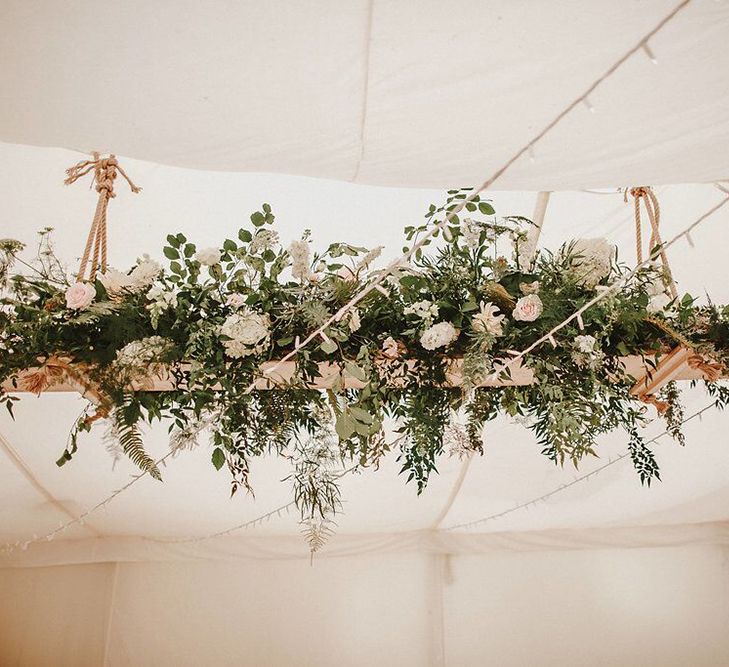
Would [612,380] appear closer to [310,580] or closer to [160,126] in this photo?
[160,126]

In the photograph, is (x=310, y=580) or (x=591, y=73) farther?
(x=310, y=580)

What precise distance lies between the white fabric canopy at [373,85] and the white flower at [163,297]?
453 mm

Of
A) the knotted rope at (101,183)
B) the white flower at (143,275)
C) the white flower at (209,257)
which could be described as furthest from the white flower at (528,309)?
the knotted rope at (101,183)

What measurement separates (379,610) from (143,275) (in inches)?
178

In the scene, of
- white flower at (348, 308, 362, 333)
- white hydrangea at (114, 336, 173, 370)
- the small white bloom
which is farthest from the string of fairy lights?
white hydrangea at (114, 336, 173, 370)

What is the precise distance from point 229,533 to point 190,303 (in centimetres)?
390

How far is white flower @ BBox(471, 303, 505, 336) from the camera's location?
2.00 m

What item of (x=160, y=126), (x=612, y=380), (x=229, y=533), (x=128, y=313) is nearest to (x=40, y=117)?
(x=160, y=126)

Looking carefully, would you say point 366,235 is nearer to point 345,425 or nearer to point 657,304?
point 345,425

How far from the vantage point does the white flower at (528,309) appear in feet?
6.58

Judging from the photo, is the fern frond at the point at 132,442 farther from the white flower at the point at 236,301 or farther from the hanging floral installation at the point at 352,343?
the white flower at the point at 236,301

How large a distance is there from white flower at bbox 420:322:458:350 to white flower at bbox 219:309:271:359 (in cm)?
48

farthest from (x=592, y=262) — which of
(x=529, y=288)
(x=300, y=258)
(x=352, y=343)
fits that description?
(x=300, y=258)

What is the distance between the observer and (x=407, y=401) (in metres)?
2.14
